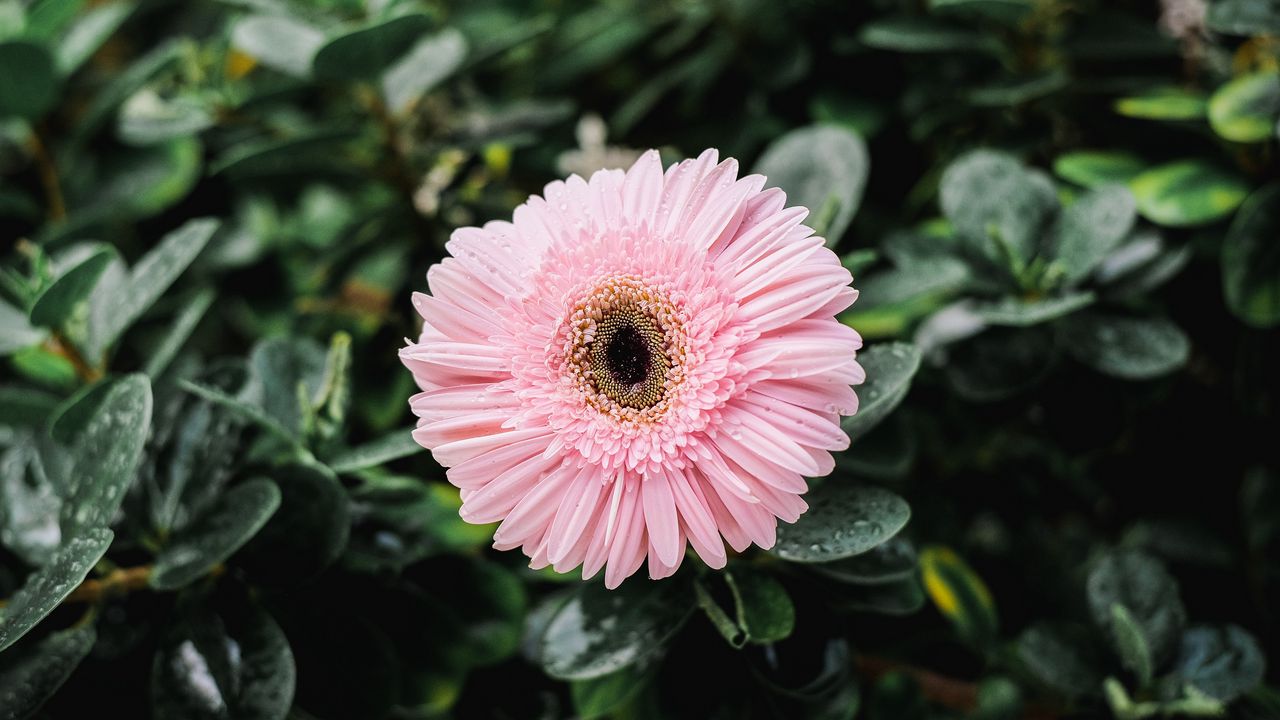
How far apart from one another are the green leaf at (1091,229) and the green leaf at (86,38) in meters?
1.23

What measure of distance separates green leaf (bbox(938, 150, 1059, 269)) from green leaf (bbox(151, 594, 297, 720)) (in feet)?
2.52

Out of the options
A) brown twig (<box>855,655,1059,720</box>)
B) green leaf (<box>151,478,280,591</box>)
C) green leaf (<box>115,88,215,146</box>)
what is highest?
green leaf (<box>115,88,215,146</box>)

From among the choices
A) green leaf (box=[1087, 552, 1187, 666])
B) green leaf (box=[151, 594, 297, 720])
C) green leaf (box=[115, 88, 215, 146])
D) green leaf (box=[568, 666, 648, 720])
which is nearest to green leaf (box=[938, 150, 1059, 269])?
green leaf (box=[1087, 552, 1187, 666])

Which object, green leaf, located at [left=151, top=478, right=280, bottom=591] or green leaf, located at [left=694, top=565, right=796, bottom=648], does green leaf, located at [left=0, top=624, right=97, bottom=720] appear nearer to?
green leaf, located at [left=151, top=478, right=280, bottom=591]

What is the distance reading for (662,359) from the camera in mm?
686

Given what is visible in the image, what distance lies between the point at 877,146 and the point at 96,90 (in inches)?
49.0

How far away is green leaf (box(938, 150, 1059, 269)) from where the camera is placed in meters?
0.91

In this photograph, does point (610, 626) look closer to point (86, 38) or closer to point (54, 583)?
point (54, 583)

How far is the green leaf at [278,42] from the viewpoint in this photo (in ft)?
3.45

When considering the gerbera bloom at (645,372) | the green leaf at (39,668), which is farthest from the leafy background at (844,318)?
the gerbera bloom at (645,372)

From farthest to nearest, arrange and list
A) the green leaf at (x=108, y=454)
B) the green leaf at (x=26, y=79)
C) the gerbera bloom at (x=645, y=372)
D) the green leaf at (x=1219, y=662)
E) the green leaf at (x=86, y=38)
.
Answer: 1. the green leaf at (x=86, y=38)
2. the green leaf at (x=26, y=79)
3. the green leaf at (x=1219, y=662)
4. the green leaf at (x=108, y=454)
5. the gerbera bloom at (x=645, y=372)

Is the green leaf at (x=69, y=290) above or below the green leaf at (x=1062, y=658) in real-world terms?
above

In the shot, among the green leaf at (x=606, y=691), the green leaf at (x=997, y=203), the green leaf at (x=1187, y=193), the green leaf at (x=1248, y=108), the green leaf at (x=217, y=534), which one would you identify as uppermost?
the green leaf at (x=1248, y=108)

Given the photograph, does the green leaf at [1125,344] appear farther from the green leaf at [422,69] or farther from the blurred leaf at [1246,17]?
the green leaf at [422,69]
